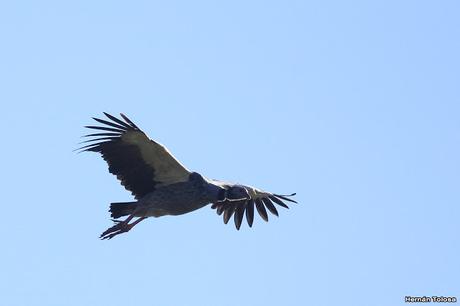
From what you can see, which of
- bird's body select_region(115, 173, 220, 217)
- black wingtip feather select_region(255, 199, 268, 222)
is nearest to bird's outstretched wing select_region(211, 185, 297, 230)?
black wingtip feather select_region(255, 199, 268, 222)

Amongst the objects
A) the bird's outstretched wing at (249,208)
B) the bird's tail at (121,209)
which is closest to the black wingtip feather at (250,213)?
the bird's outstretched wing at (249,208)

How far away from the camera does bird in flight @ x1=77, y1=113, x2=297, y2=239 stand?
17.6 m

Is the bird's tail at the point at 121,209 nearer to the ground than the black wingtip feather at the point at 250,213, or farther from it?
nearer to the ground

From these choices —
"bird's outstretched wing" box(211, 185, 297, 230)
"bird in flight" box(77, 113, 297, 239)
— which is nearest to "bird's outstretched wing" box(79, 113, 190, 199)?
"bird in flight" box(77, 113, 297, 239)

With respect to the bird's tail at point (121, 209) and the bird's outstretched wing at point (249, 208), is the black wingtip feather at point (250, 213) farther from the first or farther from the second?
the bird's tail at point (121, 209)

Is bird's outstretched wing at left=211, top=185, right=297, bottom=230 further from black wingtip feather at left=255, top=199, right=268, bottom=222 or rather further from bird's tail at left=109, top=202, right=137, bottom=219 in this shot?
bird's tail at left=109, top=202, right=137, bottom=219

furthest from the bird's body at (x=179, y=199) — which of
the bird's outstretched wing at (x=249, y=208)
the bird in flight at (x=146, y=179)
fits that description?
the bird's outstretched wing at (x=249, y=208)

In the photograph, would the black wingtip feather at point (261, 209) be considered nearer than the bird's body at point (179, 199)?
No

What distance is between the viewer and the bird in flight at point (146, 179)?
17.6 meters

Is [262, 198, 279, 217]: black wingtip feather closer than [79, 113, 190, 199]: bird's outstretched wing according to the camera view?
No

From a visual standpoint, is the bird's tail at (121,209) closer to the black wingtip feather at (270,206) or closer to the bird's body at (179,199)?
the bird's body at (179,199)

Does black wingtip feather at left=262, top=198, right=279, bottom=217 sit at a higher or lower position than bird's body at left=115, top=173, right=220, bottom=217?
higher

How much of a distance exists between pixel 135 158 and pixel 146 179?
0.54m

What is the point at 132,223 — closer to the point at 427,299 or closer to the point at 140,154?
the point at 140,154
